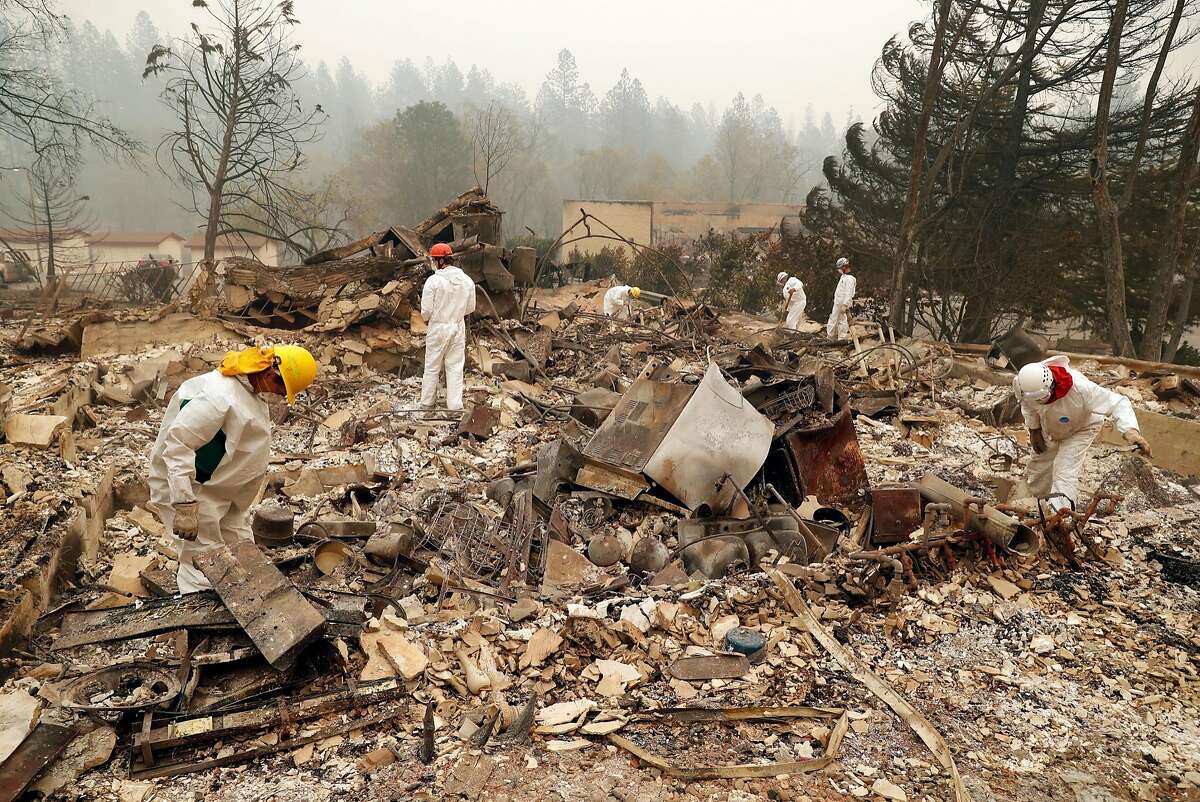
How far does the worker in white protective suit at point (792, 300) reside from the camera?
45.0 ft

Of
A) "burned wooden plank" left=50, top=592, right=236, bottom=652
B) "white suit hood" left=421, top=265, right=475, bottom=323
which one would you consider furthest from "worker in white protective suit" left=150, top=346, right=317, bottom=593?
"white suit hood" left=421, top=265, right=475, bottom=323

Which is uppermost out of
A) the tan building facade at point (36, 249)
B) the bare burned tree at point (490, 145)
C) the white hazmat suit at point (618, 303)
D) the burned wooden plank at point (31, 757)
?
the bare burned tree at point (490, 145)

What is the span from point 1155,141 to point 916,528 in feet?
58.6

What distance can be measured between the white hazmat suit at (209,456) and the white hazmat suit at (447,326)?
4270 mm

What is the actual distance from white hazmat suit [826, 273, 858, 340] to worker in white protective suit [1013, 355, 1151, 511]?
7.58 meters

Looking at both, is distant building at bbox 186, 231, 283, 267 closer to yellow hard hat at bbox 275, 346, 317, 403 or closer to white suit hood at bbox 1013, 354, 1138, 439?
yellow hard hat at bbox 275, 346, 317, 403

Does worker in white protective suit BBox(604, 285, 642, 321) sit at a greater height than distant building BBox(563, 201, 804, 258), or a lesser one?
lesser

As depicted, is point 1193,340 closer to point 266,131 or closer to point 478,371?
point 478,371

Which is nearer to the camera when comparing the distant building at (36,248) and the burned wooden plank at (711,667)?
the burned wooden plank at (711,667)

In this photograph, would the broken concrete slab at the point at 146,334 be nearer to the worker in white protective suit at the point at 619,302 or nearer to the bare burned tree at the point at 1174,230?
the worker in white protective suit at the point at 619,302

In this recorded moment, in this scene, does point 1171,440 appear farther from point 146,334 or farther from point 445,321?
point 146,334

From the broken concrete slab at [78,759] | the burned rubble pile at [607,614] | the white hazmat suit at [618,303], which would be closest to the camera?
the broken concrete slab at [78,759]

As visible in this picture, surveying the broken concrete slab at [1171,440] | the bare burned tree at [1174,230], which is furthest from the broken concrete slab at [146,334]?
the bare burned tree at [1174,230]

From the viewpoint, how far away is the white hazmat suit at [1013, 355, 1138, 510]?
5086mm
